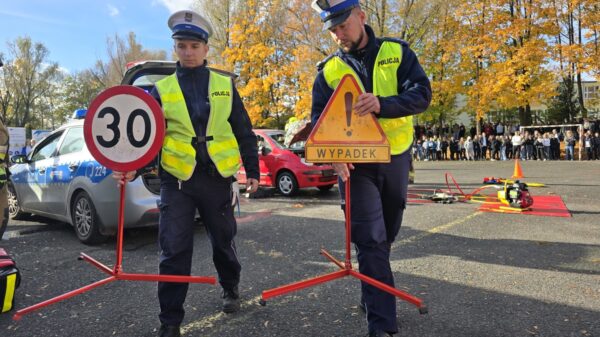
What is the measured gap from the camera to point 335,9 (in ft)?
8.61

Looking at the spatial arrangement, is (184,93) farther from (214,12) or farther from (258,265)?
(214,12)

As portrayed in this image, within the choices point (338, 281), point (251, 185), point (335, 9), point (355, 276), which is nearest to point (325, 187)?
point (338, 281)

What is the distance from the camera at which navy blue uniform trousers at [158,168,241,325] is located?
2783 millimetres

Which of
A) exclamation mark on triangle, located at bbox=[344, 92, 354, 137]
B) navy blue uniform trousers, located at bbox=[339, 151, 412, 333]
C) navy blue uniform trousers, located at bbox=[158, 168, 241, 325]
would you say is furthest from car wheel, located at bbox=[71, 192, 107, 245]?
exclamation mark on triangle, located at bbox=[344, 92, 354, 137]

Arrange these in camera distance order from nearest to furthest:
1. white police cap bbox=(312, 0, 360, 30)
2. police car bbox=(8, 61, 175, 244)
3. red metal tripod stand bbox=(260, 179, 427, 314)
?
red metal tripod stand bbox=(260, 179, 427, 314)
white police cap bbox=(312, 0, 360, 30)
police car bbox=(8, 61, 175, 244)

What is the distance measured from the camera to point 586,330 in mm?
2850

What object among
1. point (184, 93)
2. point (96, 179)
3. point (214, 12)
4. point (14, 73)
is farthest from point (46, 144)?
point (14, 73)

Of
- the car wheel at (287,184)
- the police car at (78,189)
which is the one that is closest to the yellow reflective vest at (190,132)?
the police car at (78,189)

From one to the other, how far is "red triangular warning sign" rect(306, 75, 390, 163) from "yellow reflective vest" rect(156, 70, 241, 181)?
683mm

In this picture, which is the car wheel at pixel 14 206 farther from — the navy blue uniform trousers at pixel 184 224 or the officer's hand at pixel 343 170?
the officer's hand at pixel 343 170

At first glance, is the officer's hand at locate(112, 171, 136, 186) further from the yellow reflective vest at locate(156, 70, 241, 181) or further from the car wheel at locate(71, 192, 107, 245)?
the car wheel at locate(71, 192, 107, 245)

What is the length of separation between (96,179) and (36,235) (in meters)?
1.85

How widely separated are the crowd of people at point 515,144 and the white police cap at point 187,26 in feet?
59.1

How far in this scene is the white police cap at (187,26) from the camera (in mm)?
2969
